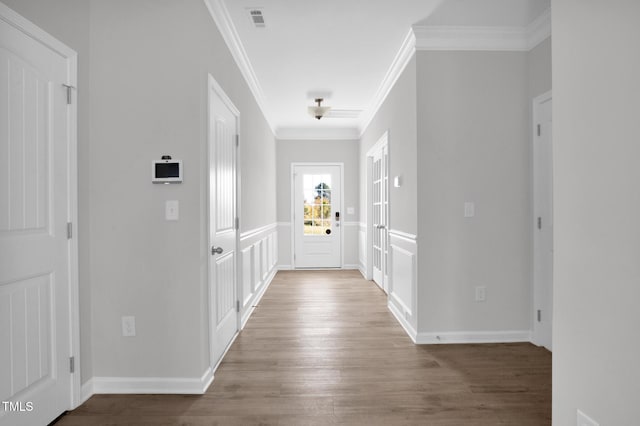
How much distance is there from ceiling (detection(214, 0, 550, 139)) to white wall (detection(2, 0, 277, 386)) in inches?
30.4

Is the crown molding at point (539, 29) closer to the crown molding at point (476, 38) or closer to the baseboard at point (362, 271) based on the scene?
the crown molding at point (476, 38)

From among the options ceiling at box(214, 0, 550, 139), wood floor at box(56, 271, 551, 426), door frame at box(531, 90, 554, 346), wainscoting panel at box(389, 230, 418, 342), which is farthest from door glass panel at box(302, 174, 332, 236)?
door frame at box(531, 90, 554, 346)

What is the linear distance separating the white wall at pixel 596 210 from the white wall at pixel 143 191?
6.51 ft

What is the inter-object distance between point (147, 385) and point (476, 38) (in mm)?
3691

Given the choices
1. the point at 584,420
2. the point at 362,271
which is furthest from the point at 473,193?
the point at 362,271

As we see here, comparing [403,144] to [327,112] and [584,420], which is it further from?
[584,420]

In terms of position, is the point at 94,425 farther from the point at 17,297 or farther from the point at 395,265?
the point at 395,265

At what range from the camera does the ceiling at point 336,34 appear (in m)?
2.83

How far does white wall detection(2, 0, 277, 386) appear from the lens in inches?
91.7

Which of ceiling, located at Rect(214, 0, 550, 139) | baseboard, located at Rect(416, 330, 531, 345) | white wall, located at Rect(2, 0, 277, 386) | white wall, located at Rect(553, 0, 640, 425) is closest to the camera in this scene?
white wall, located at Rect(553, 0, 640, 425)

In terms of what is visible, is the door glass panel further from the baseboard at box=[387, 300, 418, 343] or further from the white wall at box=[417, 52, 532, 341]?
the white wall at box=[417, 52, 532, 341]

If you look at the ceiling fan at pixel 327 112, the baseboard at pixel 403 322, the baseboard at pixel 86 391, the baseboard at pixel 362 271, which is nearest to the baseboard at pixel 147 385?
the baseboard at pixel 86 391

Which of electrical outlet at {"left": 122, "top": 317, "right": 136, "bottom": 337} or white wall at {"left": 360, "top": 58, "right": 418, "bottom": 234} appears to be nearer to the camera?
electrical outlet at {"left": 122, "top": 317, "right": 136, "bottom": 337}

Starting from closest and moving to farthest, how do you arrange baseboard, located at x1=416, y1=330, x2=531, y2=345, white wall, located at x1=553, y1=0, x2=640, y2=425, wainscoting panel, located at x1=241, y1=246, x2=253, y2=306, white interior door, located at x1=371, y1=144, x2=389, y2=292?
white wall, located at x1=553, y1=0, x2=640, y2=425 < baseboard, located at x1=416, y1=330, x2=531, y2=345 < wainscoting panel, located at x1=241, y1=246, x2=253, y2=306 < white interior door, located at x1=371, y1=144, x2=389, y2=292
